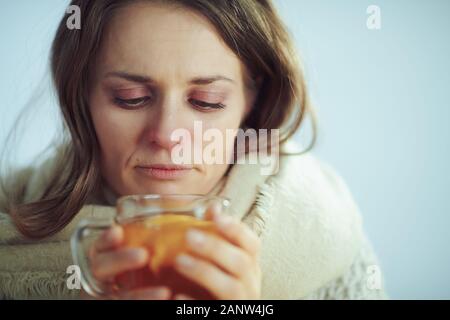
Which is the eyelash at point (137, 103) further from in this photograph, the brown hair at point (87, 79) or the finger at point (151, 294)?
the finger at point (151, 294)

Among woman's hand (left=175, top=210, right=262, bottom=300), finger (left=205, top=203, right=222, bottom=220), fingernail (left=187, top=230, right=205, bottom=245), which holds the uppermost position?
finger (left=205, top=203, right=222, bottom=220)

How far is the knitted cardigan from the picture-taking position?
33.8 inches

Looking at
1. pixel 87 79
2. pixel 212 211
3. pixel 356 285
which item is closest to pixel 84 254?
pixel 212 211

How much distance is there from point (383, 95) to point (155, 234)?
2.25 ft

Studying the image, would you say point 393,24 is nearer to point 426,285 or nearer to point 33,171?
point 426,285

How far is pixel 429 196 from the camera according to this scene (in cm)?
100

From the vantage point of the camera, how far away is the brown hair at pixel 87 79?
2.76 feet

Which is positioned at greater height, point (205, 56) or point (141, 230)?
point (205, 56)

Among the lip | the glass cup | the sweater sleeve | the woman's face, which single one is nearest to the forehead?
the woman's face

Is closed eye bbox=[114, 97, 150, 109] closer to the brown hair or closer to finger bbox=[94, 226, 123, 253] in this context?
the brown hair

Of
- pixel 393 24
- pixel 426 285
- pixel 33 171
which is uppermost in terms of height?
pixel 393 24

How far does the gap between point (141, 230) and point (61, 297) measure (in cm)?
40

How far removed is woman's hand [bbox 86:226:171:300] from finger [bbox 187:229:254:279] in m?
0.05

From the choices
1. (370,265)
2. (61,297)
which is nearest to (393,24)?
(370,265)
